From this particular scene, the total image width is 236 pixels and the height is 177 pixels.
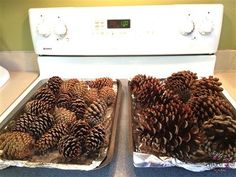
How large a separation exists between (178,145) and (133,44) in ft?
1.68

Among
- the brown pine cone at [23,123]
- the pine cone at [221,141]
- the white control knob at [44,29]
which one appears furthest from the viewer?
the white control knob at [44,29]

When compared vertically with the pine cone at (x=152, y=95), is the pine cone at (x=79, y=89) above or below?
below

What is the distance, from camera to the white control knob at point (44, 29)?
0.98m

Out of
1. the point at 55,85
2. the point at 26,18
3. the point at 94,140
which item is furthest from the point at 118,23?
the point at 94,140

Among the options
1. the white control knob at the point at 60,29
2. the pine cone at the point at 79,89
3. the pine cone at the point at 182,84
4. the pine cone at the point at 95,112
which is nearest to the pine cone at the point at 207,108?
the pine cone at the point at 182,84

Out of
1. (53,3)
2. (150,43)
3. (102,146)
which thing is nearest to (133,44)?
(150,43)

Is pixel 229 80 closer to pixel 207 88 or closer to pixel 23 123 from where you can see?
pixel 207 88

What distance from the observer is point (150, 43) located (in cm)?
98

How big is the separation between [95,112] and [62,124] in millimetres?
99

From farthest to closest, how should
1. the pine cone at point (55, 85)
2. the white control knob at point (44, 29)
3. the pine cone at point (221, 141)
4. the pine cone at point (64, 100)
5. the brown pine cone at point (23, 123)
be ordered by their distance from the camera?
the white control knob at point (44, 29), the pine cone at point (55, 85), the pine cone at point (64, 100), the brown pine cone at point (23, 123), the pine cone at point (221, 141)

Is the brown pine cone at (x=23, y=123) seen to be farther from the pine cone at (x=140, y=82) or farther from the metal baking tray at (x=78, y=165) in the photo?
the pine cone at (x=140, y=82)

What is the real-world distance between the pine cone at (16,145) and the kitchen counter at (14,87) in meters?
0.24

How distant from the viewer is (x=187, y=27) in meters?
0.94

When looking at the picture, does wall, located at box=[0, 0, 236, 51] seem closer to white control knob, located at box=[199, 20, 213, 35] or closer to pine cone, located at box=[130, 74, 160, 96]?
white control knob, located at box=[199, 20, 213, 35]
